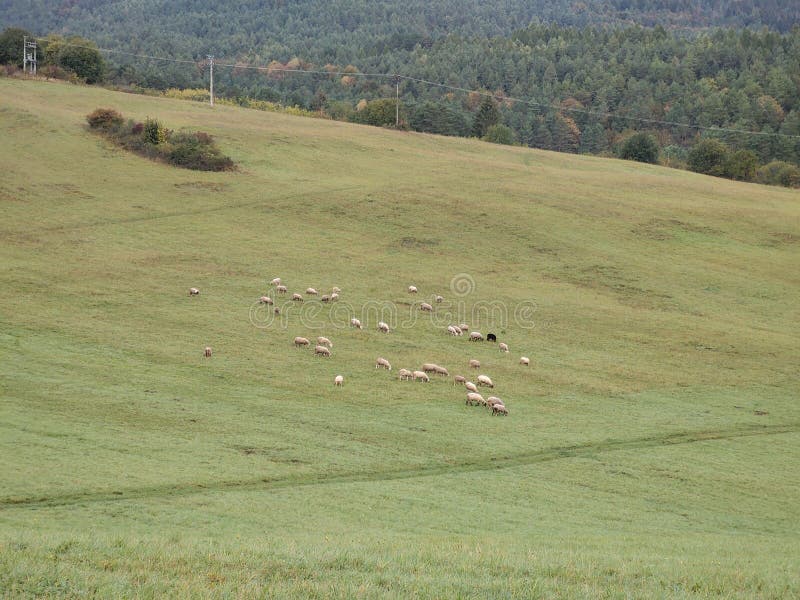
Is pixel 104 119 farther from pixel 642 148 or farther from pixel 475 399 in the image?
pixel 642 148

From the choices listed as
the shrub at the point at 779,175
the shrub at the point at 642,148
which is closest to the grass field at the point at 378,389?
the shrub at the point at 779,175

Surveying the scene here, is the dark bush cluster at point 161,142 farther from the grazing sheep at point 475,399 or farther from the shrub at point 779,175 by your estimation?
the shrub at point 779,175

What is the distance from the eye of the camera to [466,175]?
7162 centimetres

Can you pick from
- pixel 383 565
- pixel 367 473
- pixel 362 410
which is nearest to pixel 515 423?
pixel 362 410

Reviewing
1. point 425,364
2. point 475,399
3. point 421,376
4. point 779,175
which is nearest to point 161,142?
point 425,364

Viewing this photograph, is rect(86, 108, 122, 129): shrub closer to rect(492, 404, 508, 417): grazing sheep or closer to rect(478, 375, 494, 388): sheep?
rect(478, 375, 494, 388): sheep

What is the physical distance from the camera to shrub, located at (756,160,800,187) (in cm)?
9286

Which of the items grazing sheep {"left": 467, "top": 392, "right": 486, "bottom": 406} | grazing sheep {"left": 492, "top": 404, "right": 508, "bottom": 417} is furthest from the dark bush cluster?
grazing sheep {"left": 492, "top": 404, "right": 508, "bottom": 417}

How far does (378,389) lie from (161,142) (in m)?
41.2

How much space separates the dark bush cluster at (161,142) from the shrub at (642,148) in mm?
55536

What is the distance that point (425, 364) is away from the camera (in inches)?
1305

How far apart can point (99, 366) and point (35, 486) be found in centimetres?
1052

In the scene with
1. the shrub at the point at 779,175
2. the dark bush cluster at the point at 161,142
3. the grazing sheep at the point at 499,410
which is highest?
the dark bush cluster at the point at 161,142

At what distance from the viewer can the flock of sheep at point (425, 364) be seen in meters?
30.1
